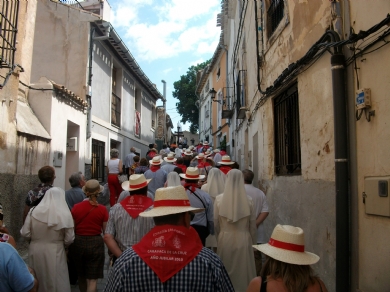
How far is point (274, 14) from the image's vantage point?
25.9 feet

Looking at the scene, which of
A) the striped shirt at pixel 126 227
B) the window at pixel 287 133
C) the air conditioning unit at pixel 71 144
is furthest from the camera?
the air conditioning unit at pixel 71 144

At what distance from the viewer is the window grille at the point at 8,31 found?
5962 millimetres

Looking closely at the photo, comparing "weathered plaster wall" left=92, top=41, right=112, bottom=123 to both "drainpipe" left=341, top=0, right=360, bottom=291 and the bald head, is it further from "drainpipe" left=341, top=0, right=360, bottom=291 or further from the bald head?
"drainpipe" left=341, top=0, right=360, bottom=291

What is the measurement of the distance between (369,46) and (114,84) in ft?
40.9

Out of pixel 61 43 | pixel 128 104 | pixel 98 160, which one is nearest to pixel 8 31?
pixel 61 43

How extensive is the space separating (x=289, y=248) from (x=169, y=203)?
30.5 inches

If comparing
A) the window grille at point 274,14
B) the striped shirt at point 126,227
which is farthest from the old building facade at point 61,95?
the window grille at point 274,14

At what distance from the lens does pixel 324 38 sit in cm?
455

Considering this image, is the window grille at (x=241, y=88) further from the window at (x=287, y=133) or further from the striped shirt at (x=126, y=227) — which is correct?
the striped shirt at (x=126, y=227)

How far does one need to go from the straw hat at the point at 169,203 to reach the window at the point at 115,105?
1245 cm

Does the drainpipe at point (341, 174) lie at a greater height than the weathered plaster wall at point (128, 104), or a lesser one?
lesser

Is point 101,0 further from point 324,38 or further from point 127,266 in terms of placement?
point 127,266

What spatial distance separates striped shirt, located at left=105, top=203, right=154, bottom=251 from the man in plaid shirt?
148 cm

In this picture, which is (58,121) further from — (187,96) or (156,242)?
(187,96)
